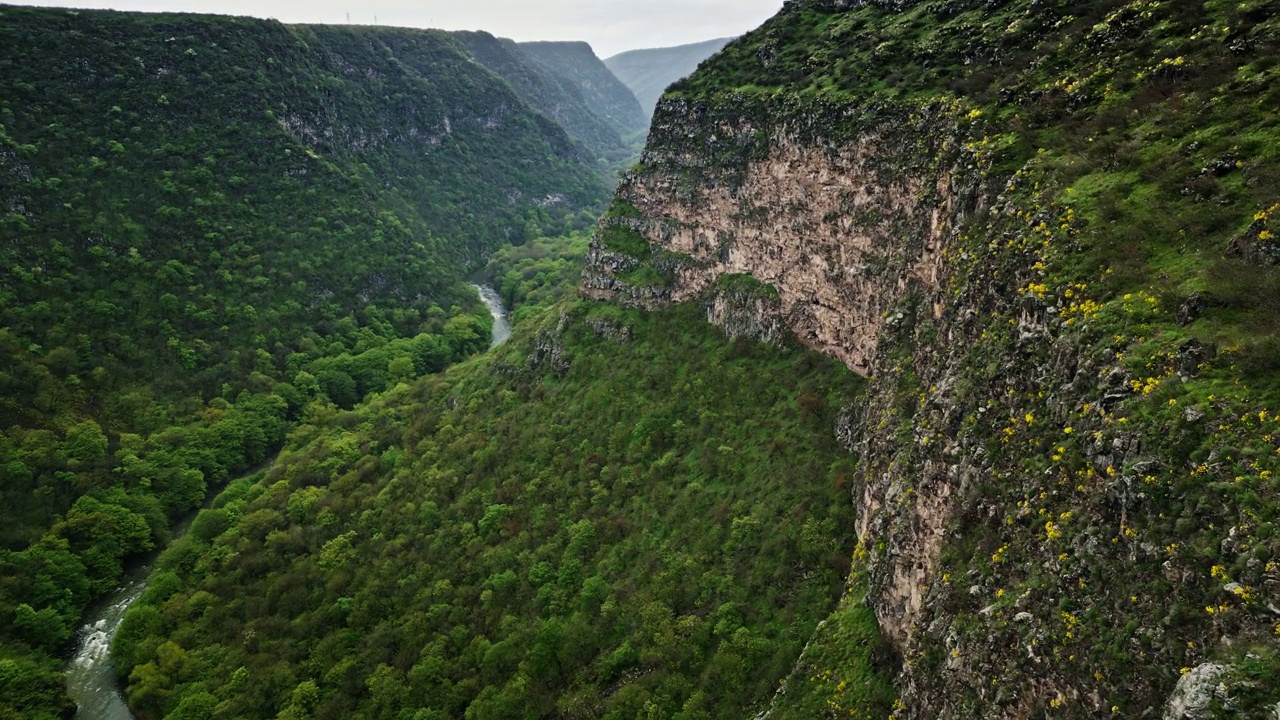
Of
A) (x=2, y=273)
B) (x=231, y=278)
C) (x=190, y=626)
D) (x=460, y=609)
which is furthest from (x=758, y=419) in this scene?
(x=2, y=273)

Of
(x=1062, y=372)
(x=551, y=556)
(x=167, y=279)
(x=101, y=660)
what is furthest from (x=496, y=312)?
(x=1062, y=372)

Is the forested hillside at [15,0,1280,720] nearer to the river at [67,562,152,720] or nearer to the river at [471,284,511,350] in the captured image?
the river at [67,562,152,720]

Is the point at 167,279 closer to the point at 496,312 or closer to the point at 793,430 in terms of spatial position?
the point at 496,312

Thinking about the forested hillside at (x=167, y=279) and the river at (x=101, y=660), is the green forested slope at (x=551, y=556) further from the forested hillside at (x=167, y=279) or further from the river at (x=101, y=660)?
the forested hillside at (x=167, y=279)

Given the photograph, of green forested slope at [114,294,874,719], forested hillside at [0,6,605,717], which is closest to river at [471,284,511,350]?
forested hillside at [0,6,605,717]

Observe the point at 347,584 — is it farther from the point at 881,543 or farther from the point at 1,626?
the point at 881,543

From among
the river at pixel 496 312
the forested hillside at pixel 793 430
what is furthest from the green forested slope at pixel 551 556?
the river at pixel 496 312
